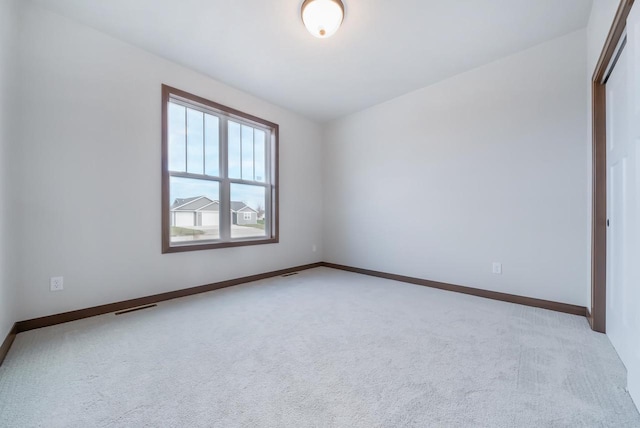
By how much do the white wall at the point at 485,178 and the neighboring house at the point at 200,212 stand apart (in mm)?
1862

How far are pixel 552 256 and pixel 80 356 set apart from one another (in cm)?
404

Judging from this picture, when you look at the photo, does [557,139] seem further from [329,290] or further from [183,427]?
[183,427]

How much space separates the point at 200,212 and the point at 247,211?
72cm

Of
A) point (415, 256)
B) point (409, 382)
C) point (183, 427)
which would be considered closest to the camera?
point (183, 427)

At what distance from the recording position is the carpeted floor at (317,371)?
1263mm

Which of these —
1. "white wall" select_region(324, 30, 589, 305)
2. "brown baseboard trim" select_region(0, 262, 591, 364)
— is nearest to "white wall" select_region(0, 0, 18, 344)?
"brown baseboard trim" select_region(0, 262, 591, 364)

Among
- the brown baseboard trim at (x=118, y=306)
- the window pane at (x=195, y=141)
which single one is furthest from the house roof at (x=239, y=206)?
the brown baseboard trim at (x=118, y=306)

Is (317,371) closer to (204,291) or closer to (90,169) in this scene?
(204,291)

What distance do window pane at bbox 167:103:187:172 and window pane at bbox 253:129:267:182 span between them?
1.06 metres

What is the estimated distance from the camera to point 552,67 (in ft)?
8.82

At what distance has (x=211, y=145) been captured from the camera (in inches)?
138

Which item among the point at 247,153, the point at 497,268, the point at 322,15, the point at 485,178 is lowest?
the point at 497,268

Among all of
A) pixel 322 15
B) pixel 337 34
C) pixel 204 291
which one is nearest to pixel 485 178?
pixel 337 34

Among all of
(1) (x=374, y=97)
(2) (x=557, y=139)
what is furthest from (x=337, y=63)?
(2) (x=557, y=139)
